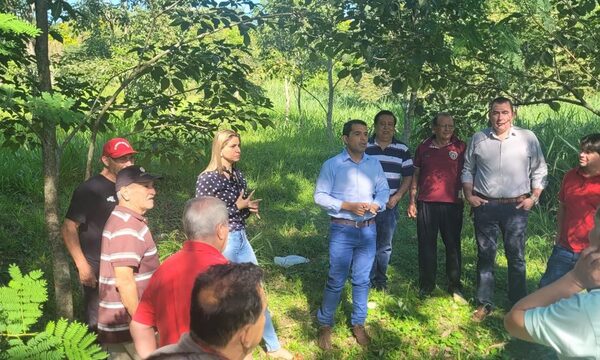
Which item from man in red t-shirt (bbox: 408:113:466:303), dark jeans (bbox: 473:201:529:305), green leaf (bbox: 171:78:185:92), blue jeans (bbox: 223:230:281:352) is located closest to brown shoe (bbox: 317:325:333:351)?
blue jeans (bbox: 223:230:281:352)

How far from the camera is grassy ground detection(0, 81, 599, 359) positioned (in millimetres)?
4133

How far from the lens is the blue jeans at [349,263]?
3.85 metres

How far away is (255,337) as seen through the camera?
63.1 inches

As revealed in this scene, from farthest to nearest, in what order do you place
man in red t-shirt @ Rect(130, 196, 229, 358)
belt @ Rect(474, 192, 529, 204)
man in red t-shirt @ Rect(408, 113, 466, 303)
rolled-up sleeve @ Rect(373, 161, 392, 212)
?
man in red t-shirt @ Rect(408, 113, 466, 303) → belt @ Rect(474, 192, 529, 204) → rolled-up sleeve @ Rect(373, 161, 392, 212) → man in red t-shirt @ Rect(130, 196, 229, 358)

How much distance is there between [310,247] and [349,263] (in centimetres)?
221

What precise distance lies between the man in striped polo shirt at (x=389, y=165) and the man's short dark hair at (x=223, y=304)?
3200 mm

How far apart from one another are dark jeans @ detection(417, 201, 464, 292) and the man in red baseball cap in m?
2.64

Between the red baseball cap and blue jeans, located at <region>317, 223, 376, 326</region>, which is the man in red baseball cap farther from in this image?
blue jeans, located at <region>317, 223, 376, 326</region>

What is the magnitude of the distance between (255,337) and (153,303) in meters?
0.78

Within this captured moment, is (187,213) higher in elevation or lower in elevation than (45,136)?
lower

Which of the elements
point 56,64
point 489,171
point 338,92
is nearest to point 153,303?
point 489,171

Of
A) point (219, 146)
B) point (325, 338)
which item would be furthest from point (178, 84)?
point (325, 338)

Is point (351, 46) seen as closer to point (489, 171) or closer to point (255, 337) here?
point (489, 171)

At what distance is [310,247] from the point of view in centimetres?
609
